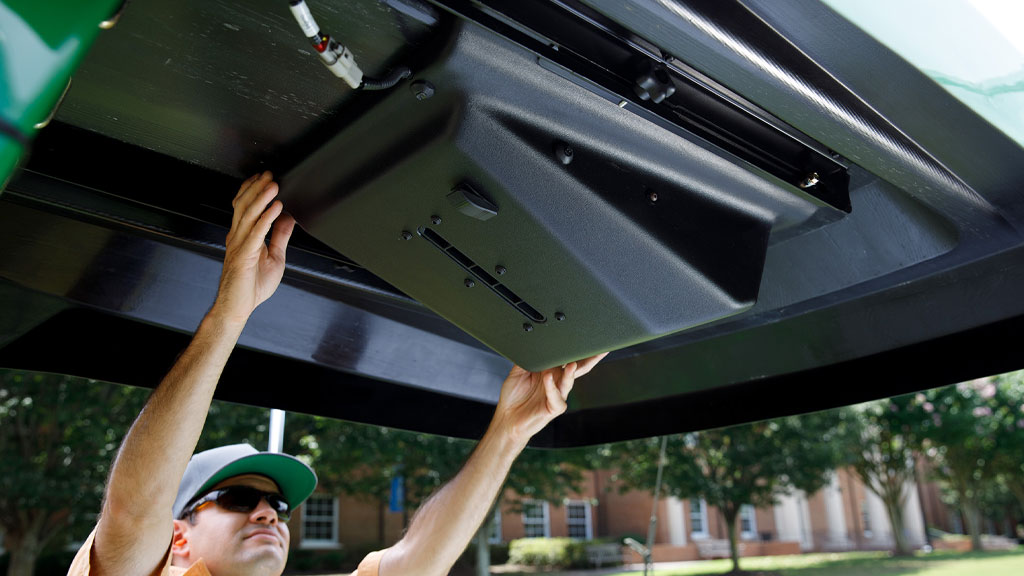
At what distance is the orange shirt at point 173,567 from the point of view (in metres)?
1.50

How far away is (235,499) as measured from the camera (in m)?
2.26

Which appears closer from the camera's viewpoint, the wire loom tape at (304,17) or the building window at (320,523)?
the wire loom tape at (304,17)

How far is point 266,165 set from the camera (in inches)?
51.1

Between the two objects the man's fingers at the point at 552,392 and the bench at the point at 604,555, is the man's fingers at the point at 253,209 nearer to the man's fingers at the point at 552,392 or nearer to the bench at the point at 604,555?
the man's fingers at the point at 552,392

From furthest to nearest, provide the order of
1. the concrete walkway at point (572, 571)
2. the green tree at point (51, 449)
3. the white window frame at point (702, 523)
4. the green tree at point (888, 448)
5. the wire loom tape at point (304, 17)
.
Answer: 1. the white window frame at point (702, 523)
2. the green tree at point (888, 448)
3. the concrete walkway at point (572, 571)
4. the green tree at point (51, 449)
5. the wire loom tape at point (304, 17)

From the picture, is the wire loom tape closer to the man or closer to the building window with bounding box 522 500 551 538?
the man

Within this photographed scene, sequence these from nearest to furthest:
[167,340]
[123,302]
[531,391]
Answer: [123,302] → [167,340] → [531,391]

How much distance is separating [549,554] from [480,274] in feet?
71.4

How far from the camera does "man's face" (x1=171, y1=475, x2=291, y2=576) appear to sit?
2.13m

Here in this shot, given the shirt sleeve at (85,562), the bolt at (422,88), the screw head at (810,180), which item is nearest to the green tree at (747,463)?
the shirt sleeve at (85,562)

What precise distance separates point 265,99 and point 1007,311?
1.56 m

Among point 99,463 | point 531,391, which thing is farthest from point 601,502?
point 531,391

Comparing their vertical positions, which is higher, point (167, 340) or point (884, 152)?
point (884, 152)

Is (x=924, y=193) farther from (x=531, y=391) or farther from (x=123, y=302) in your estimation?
(x=123, y=302)
